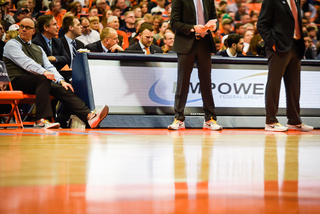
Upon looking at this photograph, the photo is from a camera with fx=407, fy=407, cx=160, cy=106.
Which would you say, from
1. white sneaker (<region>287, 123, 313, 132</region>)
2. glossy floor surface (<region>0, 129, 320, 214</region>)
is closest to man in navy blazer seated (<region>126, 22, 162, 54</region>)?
white sneaker (<region>287, 123, 313, 132</region>)

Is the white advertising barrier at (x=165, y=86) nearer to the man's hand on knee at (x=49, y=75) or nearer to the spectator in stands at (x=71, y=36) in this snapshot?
the man's hand on knee at (x=49, y=75)

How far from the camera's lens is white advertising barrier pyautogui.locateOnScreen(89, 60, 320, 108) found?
179 inches

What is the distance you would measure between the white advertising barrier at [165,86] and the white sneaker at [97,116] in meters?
0.29

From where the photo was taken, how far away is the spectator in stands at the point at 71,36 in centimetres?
564

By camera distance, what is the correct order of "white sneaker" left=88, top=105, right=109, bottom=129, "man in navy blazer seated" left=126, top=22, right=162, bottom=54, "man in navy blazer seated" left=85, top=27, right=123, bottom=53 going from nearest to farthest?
1. "white sneaker" left=88, top=105, right=109, bottom=129
2. "man in navy blazer seated" left=85, top=27, right=123, bottom=53
3. "man in navy blazer seated" left=126, top=22, right=162, bottom=54

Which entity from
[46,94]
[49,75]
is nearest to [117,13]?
[49,75]

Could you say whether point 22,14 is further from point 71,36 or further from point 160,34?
point 160,34

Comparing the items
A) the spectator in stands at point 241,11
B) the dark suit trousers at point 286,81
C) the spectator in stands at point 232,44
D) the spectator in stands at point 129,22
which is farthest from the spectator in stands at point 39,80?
the spectator in stands at point 241,11

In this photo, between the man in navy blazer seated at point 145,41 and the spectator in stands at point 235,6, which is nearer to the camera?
the man in navy blazer seated at point 145,41

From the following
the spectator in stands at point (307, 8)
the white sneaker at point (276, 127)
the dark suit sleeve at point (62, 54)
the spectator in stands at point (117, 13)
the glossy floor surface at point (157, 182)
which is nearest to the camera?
the glossy floor surface at point (157, 182)

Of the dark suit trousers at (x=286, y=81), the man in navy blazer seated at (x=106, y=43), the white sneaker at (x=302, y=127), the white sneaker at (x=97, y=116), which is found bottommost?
the white sneaker at (x=302, y=127)

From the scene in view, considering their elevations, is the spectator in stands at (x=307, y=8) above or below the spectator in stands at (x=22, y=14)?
below

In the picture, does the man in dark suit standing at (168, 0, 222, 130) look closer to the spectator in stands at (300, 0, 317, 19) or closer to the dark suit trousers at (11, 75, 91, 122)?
the dark suit trousers at (11, 75, 91, 122)

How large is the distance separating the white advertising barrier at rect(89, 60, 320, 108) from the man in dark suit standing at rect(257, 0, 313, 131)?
70cm
